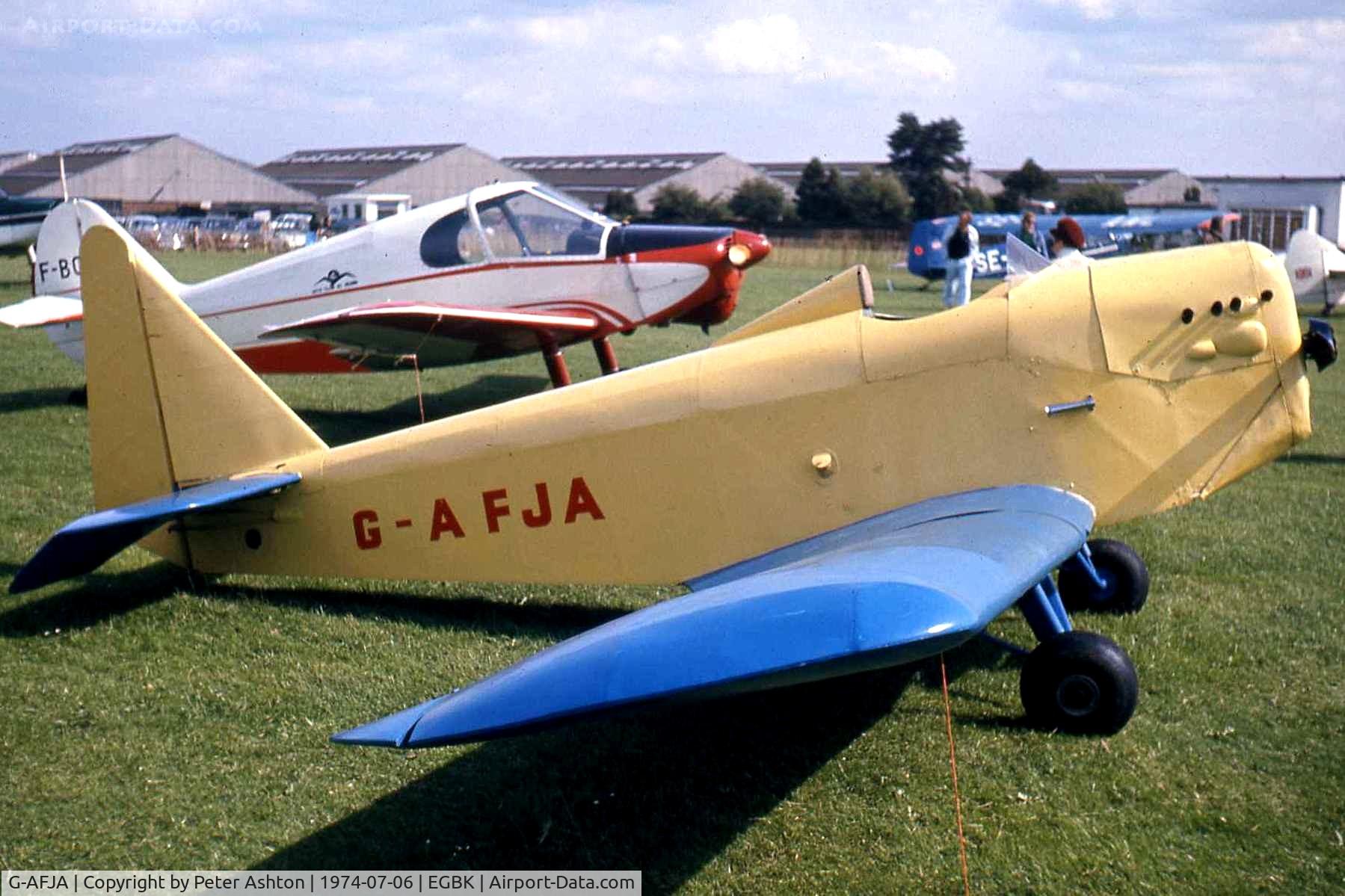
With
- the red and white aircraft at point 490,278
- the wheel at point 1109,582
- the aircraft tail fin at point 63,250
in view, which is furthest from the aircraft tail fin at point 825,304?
the aircraft tail fin at point 63,250

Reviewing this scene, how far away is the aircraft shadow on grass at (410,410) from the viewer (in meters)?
10.6

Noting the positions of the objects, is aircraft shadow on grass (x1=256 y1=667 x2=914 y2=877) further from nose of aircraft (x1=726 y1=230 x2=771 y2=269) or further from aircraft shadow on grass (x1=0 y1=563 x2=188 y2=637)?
nose of aircraft (x1=726 y1=230 x2=771 y2=269)

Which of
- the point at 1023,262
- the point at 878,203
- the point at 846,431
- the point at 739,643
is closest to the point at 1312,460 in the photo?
the point at 1023,262

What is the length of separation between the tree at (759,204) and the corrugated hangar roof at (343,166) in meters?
24.9

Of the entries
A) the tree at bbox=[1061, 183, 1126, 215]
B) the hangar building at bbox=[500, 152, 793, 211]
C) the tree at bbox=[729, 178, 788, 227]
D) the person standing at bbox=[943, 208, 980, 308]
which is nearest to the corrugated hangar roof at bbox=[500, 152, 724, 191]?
the hangar building at bbox=[500, 152, 793, 211]

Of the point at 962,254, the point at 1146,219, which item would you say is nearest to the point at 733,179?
the point at 1146,219

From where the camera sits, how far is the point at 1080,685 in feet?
14.6

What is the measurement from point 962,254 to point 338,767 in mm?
14532

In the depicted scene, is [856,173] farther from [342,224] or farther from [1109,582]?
[1109,582]

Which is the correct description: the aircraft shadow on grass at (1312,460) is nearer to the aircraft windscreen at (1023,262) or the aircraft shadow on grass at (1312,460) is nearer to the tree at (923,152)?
the aircraft windscreen at (1023,262)

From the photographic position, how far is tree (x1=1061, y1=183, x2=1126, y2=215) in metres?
49.2

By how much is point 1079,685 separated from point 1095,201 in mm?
49835

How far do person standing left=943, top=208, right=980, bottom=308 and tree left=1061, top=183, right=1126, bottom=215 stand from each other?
32.2 meters

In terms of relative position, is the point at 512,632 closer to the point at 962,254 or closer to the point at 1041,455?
the point at 1041,455
